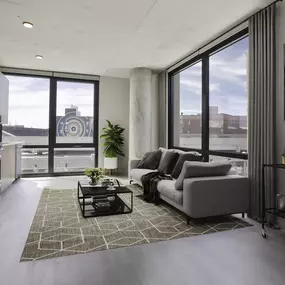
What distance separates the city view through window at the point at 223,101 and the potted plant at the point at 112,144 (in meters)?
2.04

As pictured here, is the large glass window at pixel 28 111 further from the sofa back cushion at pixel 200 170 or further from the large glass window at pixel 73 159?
the sofa back cushion at pixel 200 170

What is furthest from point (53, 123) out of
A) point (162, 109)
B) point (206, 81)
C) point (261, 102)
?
point (261, 102)

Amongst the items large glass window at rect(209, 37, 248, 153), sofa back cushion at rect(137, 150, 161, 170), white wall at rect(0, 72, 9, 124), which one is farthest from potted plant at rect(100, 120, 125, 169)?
large glass window at rect(209, 37, 248, 153)

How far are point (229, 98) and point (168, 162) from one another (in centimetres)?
160

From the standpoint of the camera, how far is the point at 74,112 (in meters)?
6.79

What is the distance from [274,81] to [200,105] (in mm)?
1988

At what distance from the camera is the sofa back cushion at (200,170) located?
3.11 meters

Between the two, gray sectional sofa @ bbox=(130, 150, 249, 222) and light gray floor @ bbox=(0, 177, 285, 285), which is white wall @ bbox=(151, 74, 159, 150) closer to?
gray sectional sofa @ bbox=(130, 150, 249, 222)

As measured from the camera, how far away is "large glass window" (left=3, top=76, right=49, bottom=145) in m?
6.22

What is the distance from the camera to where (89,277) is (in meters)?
1.84

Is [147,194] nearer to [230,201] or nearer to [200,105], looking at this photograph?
[230,201]

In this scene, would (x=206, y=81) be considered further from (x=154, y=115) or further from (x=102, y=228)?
(x=102, y=228)

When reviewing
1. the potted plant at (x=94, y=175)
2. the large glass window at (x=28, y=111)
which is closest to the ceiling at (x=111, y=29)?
the large glass window at (x=28, y=111)

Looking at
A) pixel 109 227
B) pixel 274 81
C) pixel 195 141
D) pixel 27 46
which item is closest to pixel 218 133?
pixel 195 141
